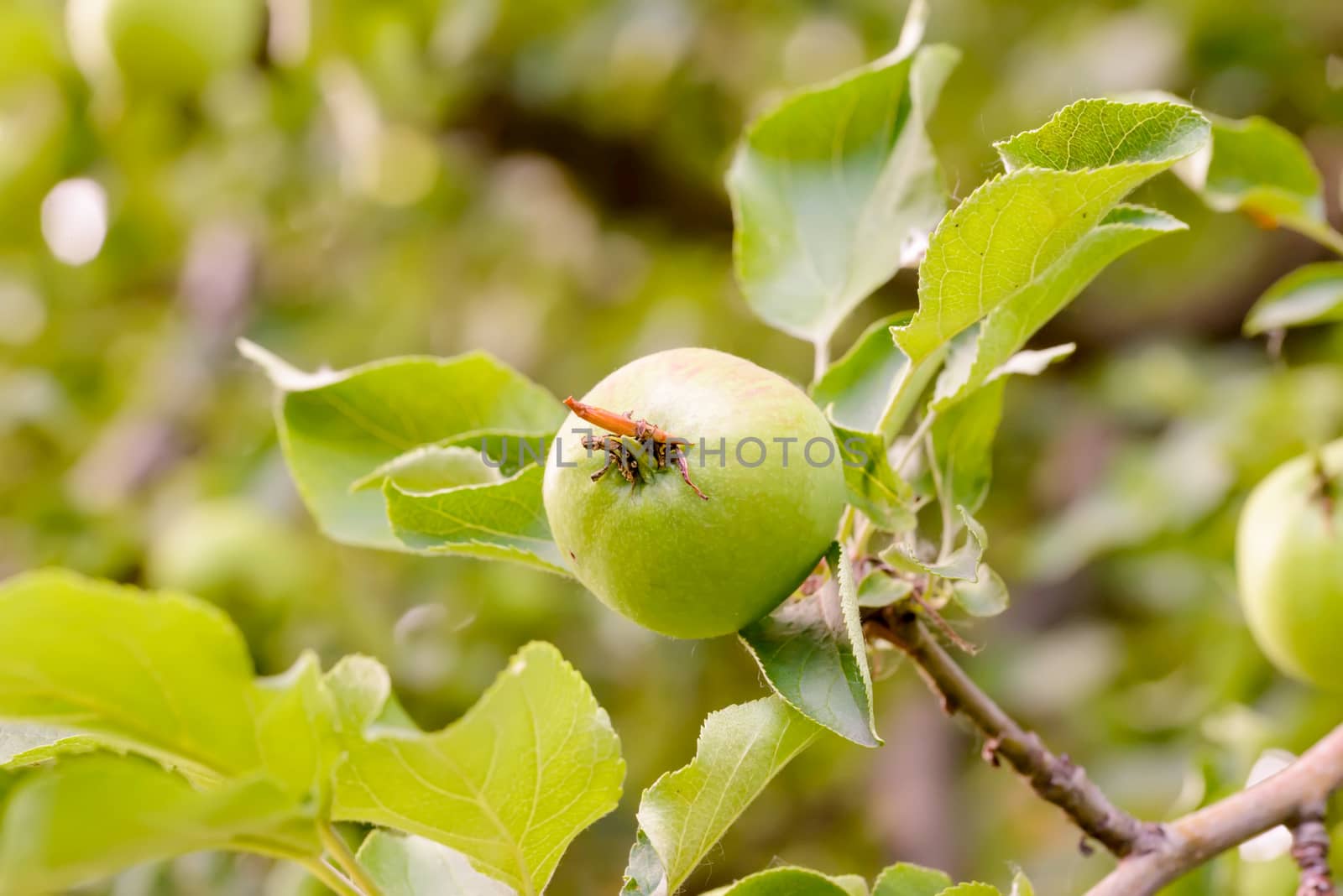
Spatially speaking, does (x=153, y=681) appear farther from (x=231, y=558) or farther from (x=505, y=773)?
(x=231, y=558)

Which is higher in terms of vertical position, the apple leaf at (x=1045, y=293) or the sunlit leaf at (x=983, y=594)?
the apple leaf at (x=1045, y=293)

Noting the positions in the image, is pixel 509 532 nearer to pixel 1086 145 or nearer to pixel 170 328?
pixel 1086 145

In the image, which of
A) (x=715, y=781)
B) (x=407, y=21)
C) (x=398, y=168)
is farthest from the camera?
(x=398, y=168)

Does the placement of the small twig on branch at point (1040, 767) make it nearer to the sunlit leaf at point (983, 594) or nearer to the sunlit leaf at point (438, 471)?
the sunlit leaf at point (983, 594)

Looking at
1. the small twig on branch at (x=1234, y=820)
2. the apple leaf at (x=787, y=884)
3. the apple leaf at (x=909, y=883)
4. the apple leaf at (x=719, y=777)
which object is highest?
the apple leaf at (x=719, y=777)

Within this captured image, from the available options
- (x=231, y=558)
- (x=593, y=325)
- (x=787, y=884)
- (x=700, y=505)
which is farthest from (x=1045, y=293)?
(x=593, y=325)

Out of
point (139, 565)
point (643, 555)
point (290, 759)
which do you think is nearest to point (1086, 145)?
point (643, 555)

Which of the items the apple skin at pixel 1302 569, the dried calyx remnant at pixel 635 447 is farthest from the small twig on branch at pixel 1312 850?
the dried calyx remnant at pixel 635 447
